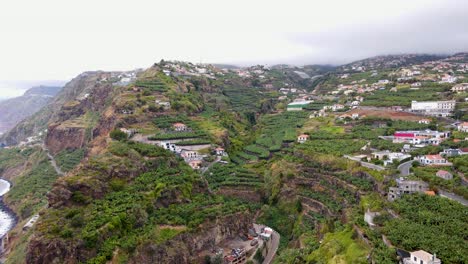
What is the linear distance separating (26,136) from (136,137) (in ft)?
362

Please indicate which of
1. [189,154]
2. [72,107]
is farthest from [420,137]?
[72,107]

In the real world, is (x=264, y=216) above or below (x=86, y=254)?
below

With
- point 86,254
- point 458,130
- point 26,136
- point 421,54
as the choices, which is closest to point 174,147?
point 86,254

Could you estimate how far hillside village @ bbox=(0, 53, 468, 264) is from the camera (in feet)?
109

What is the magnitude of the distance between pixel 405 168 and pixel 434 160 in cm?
370

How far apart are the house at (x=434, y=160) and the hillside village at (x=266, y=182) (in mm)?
127

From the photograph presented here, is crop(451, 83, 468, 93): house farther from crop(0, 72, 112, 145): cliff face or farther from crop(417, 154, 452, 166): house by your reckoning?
crop(0, 72, 112, 145): cliff face

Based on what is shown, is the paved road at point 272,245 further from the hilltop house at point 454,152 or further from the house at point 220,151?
the hilltop house at point 454,152

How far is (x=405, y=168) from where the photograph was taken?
42.9m

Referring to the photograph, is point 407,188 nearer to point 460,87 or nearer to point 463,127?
point 463,127

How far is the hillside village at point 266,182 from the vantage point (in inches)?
1310

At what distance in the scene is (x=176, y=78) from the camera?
99.8 meters

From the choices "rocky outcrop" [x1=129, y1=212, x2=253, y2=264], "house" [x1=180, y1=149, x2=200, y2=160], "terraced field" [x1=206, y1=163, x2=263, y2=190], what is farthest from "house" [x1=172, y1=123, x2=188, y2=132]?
"rocky outcrop" [x1=129, y1=212, x2=253, y2=264]

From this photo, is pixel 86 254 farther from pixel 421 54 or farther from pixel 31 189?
pixel 421 54
